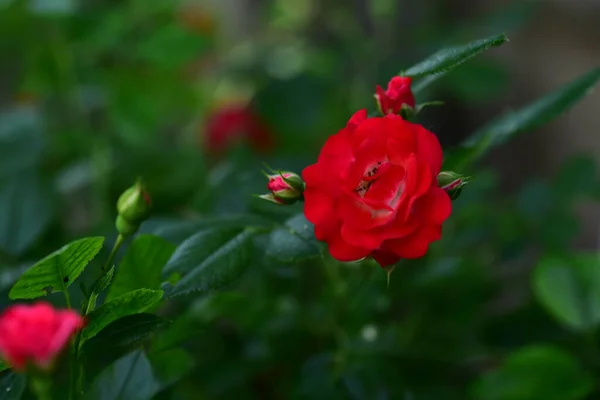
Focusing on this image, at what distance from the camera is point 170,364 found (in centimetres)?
50

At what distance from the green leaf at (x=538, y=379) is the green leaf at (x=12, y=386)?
15.8 inches

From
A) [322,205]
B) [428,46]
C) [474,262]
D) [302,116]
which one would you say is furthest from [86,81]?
[322,205]

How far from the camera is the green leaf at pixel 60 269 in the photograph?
41 centimetres

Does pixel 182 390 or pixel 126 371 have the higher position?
pixel 126 371

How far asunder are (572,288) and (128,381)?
0.43 metres

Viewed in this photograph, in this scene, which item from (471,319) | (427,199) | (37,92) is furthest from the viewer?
(37,92)

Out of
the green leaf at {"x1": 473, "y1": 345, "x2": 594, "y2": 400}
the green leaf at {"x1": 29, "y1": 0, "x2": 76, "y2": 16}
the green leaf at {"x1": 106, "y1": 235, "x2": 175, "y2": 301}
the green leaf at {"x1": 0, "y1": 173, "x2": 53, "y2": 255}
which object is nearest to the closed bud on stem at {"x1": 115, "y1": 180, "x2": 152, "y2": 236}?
the green leaf at {"x1": 106, "y1": 235, "x2": 175, "y2": 301}

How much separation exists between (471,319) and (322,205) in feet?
1.39

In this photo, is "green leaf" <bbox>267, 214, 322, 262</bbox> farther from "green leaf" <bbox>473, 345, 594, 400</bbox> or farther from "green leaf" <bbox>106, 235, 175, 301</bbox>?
"green leaf" <bbox>473, 345, 594, 400</bbox>

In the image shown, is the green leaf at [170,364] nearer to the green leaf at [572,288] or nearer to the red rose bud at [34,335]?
the red rose bud at [34,335]

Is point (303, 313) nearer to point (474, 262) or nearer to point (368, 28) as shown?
point (474, 262)

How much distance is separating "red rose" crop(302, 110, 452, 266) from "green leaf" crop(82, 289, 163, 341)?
0.33ft

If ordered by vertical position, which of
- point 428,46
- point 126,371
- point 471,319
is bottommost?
point 471,319

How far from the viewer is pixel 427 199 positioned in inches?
16.0
